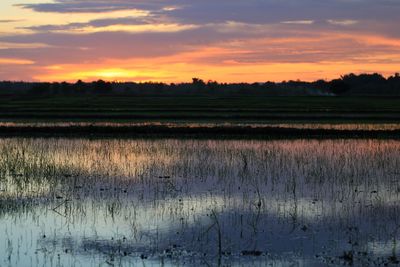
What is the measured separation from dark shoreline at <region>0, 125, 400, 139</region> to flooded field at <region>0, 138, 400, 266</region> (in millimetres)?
4989

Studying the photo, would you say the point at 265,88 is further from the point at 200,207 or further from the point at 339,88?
the point at 200,207

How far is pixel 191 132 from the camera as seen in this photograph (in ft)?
85.9

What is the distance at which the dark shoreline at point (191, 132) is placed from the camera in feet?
81.7

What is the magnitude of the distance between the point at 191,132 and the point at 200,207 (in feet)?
48.7

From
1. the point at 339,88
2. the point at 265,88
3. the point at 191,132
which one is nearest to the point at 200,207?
the point at 191,132

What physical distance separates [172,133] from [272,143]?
549cm

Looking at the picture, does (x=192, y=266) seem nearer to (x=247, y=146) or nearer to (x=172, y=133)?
(x=247, y=146)

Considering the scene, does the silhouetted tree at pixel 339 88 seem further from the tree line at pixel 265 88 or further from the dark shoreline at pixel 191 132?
the dark shoreline at pixel 191 132

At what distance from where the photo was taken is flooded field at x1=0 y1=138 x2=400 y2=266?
8.40 metres

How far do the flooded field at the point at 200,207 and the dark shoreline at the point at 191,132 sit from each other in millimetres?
4989

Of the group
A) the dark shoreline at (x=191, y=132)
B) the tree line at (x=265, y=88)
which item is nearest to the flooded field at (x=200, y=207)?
the dark shoreline at (x=191, y=132)

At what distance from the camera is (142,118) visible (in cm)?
3406

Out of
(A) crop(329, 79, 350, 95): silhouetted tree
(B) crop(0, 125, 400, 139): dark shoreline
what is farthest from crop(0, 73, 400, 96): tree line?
(B) crop(0, 125, 400, 139): dark shoreline

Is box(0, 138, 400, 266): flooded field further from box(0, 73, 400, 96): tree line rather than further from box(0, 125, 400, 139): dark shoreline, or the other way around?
box(0, 73, 400, 96): tree line
